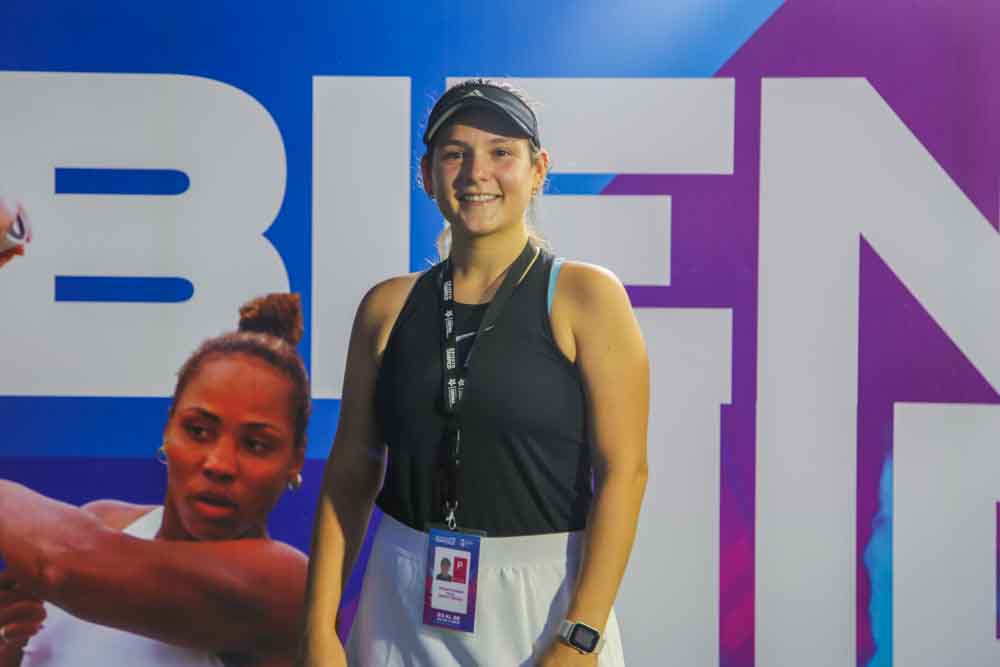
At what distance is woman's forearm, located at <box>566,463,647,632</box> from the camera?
1.35 metres

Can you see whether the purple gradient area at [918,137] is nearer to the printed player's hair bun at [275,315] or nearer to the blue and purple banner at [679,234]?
the blue and purple banner at [679,234]

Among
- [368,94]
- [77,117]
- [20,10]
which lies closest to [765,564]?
[368,94]

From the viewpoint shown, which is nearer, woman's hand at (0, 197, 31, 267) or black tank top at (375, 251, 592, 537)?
black tank top at (375, 251, 592, 537)

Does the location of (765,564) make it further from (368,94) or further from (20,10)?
(20,10)

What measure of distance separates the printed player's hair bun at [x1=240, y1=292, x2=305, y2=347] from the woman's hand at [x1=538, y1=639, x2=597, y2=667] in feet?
3.71

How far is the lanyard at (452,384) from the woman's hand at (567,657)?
0.22m

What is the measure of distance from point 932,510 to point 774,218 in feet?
2.42

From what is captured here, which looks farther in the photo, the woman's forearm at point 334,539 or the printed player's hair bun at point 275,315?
the printed player's hair bun at point 275,315

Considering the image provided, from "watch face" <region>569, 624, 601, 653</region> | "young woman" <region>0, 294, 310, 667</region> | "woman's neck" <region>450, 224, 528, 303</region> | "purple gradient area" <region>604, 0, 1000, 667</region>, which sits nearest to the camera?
"watch face" <region>569, 624, 601, 653</region>

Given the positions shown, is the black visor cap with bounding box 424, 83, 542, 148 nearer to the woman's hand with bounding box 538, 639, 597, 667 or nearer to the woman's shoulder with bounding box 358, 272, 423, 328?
the woman's shoulder with bounding box 358, 272, 423, 328

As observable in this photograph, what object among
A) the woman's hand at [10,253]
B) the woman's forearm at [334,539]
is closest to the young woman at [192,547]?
the woman's hand at [10,253]

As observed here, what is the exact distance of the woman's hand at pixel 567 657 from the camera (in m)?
1.34

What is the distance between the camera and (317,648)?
1.46 metres

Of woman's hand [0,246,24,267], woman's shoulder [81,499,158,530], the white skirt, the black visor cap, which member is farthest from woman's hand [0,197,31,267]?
the white skirt
